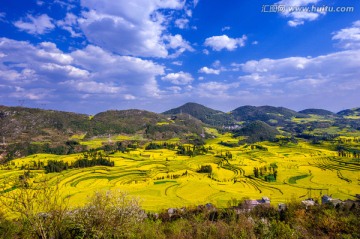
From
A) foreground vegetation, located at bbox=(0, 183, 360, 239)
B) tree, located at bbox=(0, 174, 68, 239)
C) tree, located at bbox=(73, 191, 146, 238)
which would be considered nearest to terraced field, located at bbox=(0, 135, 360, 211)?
foreground vegetation, located at bbox=(0, 183, 360, 239)

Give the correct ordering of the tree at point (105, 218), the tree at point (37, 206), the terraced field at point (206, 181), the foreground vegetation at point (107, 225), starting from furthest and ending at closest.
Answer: the terraced field at point (206, 181) < the tree at point (105, 218) < the foreground vegetation at point (107, 225) < the tree at point (37, 206)

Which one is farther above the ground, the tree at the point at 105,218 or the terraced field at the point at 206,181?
the tree at the point at 105,218

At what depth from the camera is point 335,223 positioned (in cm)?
2755

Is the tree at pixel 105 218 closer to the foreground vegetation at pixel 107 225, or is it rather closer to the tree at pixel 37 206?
the foreground vegetation at pixel 107 225

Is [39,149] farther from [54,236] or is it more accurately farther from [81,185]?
[54,236]

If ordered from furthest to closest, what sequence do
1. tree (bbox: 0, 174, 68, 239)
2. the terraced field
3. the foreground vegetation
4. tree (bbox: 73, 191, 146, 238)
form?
the terraced field < tree (bbox: 73, 191, 146, 238) < the foreground vegetation < tree (bbox: 0, 174, 68, 239)

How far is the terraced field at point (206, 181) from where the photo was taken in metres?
66.8

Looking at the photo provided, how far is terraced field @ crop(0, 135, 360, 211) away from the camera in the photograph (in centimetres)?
6675

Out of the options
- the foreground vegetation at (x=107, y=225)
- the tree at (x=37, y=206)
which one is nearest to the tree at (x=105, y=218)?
the foreground vegetation at (x=107, y=225)

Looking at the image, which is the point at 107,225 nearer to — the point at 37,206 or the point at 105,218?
the point at 105,218

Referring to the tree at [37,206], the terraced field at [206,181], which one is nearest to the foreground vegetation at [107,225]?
the tree at [37,206]

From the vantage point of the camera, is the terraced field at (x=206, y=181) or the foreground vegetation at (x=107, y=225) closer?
the foreground vegetation at (x=107, y=225)

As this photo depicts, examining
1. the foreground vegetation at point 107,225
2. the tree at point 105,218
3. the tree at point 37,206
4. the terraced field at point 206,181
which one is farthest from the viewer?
the terraced field at point 206,181

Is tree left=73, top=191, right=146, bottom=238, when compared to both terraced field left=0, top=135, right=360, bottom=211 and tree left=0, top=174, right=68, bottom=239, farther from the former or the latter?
terraced field left=0, top=135, right=360, bottom=211
